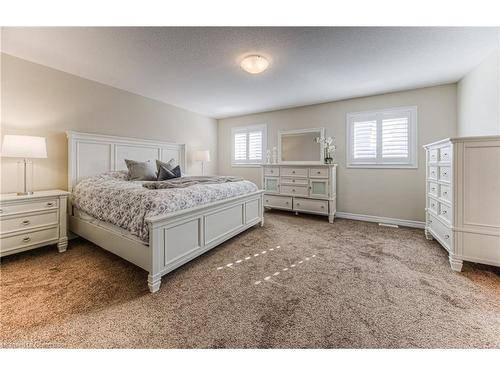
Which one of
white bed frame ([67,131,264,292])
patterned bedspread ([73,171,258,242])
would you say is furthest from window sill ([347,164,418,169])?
patterned bedspread ([73,171,258,242])

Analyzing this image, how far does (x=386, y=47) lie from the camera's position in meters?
2.22

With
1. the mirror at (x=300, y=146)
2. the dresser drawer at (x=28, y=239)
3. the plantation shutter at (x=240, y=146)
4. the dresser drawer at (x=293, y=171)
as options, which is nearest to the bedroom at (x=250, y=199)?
the dresser drawer at (x=28, y=239)

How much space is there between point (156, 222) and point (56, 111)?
2.65 meters

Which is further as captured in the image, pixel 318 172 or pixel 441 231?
pixel 318 172

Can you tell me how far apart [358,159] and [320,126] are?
1058 mm

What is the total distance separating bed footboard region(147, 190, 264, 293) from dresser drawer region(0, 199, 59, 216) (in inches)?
67.3

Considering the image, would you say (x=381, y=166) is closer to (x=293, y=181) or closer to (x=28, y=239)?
(x=293, y=181)

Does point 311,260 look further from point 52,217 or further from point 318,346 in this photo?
point 52,217

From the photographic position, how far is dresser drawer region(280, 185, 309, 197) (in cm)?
410

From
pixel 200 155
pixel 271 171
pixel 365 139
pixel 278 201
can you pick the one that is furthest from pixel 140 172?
pixel 365 139

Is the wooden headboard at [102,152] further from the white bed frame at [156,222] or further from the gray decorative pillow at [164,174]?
the gray decorative pillow at [164,174]

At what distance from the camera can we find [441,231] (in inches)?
94.8

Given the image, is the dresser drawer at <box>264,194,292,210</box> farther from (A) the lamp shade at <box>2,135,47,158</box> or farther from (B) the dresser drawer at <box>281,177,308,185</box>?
(A) the lamp shade at <box>2,135,47,158</box>
